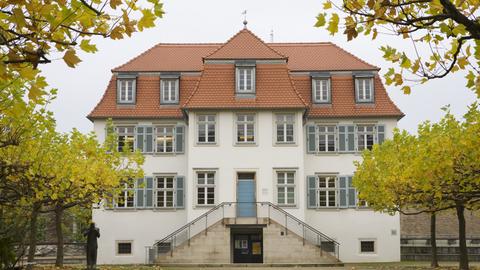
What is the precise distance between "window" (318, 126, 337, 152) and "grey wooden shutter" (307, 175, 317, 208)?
60.3 inches

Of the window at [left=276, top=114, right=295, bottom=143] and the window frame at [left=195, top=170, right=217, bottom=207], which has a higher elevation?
the window at [left=276, top=114, right=295, bottom=143]

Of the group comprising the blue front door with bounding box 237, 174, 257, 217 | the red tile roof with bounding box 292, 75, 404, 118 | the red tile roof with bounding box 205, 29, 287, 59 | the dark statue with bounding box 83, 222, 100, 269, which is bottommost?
the dark statue with bounding box 83, 222, 100, 269

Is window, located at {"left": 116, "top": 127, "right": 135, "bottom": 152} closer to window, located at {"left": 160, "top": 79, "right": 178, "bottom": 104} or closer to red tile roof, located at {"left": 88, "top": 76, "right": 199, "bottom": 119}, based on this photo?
red tile roof, located at {"left": 88, "top": 76, "right": 199, "bottom": 119}

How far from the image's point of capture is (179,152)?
35312mm

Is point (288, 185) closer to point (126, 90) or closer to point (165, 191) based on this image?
point (165, 191)

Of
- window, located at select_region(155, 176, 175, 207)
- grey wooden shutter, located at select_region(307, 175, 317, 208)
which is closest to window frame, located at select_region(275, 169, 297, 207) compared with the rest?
grey wooden shutter, located at select_region(307, 175, 317, 208)

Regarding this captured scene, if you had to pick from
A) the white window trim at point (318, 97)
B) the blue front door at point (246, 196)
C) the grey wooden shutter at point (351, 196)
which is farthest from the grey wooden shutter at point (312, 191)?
the white window trim at point (318, 97)

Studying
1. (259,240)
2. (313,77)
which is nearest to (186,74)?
(313,77)

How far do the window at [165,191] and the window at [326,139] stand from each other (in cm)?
759

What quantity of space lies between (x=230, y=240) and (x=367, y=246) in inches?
307

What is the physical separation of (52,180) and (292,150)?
16514 mm

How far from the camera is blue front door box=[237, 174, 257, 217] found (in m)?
32.7

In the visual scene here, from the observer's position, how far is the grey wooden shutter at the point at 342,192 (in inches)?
1374

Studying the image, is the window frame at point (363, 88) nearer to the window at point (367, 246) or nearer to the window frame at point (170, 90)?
the window at point (367, 246)
